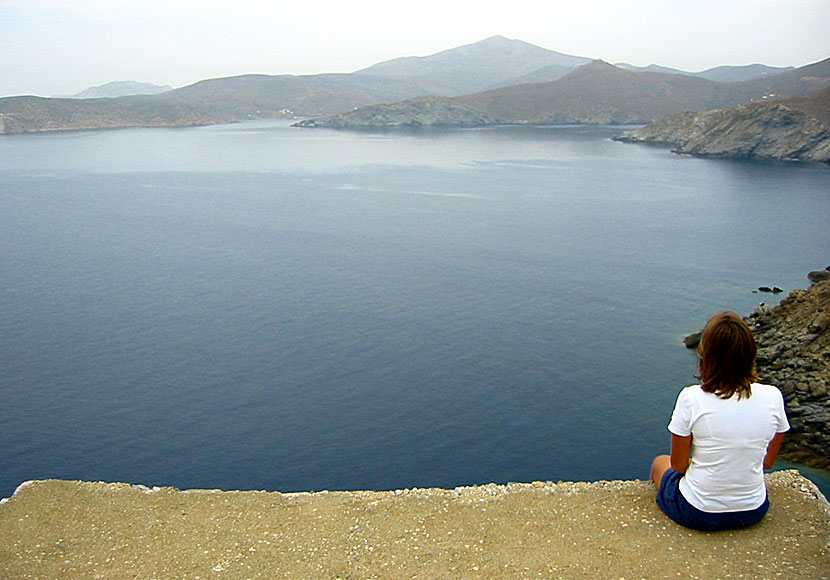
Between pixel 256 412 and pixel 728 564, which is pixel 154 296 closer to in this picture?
pixel 256 412

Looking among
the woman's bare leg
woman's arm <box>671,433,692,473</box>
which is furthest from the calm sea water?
woman's arm <box>671,433,692,473</box>

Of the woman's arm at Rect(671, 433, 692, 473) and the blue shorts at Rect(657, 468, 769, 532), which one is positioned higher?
the woman's arm at Rect(671, 433, 692, 473)

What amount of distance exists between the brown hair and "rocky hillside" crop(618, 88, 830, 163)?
3584 inches

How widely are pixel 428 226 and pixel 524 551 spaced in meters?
41.3

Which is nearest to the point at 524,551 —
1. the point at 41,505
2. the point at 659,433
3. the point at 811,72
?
the point at 41,505

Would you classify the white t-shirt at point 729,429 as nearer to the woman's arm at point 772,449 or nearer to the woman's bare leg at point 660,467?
the woman's arm at point 772,449

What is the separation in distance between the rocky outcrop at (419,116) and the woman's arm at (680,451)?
571ft

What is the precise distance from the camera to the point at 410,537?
310 inches

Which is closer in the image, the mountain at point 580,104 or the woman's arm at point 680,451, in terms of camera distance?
the woman's arm at point 680,451

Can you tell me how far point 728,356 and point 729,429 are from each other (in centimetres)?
68

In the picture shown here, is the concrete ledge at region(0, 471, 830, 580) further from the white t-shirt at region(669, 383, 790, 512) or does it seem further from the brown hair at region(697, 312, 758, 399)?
the brown hair at region(697, 312, 758, 399)

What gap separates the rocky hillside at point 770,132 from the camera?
85812 mm

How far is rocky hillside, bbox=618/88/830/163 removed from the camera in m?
85.8

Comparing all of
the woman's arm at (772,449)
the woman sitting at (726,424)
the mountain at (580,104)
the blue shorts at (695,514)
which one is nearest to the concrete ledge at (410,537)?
the blue shorts at (695,514)
